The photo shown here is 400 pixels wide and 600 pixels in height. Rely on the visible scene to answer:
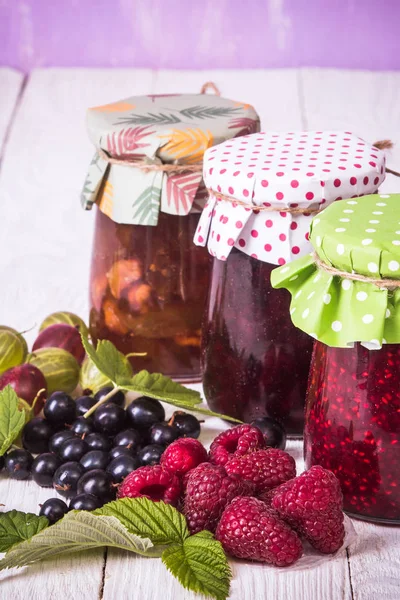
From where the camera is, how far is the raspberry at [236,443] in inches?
40.7

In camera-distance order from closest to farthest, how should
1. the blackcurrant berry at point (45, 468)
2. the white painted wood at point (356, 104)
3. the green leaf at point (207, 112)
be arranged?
the blackcurrant berry at point (45, 468) < the green leaf at point (207, 112) < the white painted wood at point (356, 104)

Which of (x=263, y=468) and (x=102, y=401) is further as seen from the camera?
(x=102, y=401)

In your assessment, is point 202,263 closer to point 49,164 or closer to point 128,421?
point 128,421

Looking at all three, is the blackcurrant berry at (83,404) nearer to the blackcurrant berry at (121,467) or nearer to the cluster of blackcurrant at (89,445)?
the cluster of blackcurrant at (89,445)

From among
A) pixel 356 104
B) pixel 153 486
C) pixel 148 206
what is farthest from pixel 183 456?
pixel 356 104

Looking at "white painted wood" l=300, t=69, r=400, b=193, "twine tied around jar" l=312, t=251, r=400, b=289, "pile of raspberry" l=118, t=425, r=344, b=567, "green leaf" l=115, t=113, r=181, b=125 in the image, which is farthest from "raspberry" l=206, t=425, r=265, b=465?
"white painted wood" l=300, t=69, r=400, b=193

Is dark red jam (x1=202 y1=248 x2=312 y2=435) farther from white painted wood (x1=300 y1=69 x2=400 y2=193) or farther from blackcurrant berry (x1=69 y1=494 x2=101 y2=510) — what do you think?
white painted wood (x1=300 y1=69 x2=400 y2=193)

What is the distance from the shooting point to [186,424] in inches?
46.3

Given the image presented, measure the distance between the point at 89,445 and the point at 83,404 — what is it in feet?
0.32

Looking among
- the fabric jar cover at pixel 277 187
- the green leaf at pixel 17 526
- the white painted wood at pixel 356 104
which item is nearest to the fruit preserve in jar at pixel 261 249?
the fabric jar cover at pixel 277 187

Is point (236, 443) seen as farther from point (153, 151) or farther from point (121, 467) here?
point (153, 151)

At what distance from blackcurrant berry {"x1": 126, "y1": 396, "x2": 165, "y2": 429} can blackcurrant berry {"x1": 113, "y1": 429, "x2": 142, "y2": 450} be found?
34 millimetres

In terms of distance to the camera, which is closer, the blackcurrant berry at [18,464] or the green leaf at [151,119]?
the blackcurrant berry at [18,464]

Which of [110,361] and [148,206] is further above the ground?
[148,206]
